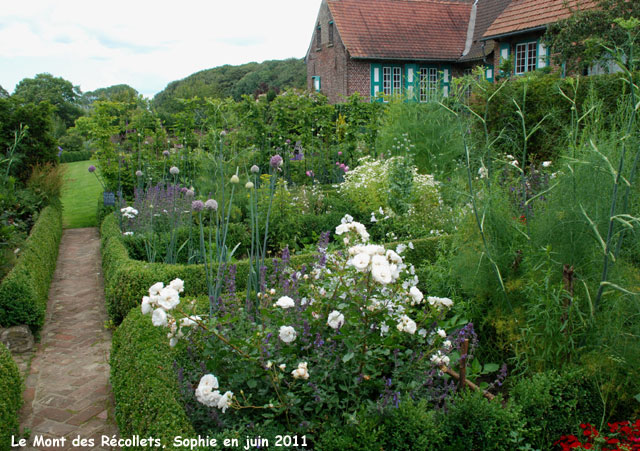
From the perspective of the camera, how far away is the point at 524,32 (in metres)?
16.7

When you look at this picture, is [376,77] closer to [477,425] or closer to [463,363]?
[463,363]

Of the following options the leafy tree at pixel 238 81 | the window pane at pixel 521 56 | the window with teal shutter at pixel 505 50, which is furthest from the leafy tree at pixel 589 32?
the leafy tree at pixel 238 81

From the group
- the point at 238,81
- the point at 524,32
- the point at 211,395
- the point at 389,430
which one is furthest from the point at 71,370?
the point at 238,81

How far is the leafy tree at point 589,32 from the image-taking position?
11.2 m

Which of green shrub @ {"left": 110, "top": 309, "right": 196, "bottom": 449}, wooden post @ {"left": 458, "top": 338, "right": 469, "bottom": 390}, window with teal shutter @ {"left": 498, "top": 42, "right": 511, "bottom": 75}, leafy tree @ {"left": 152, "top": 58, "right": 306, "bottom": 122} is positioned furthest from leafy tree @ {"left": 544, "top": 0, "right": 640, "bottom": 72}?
leafy tree @ {"left": 152, "top": 58, "right": 306, "bottom": 122}

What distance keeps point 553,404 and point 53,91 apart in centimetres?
4724

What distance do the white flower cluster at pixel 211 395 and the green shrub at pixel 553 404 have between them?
152cm

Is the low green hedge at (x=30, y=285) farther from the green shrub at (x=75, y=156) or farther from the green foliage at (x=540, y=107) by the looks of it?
the green shrub at (x=75, y=156)

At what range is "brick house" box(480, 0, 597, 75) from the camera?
15805 mm

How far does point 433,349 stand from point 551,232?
46.7 inches

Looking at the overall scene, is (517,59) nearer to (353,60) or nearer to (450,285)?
(353,60)

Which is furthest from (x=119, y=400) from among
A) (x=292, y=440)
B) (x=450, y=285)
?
(x=450, y=285)

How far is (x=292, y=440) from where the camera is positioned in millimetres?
2400

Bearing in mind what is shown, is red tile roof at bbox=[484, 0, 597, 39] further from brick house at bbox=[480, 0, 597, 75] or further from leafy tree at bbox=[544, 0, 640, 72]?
leafy tree at bbox=[544, 0, 640, 72]
